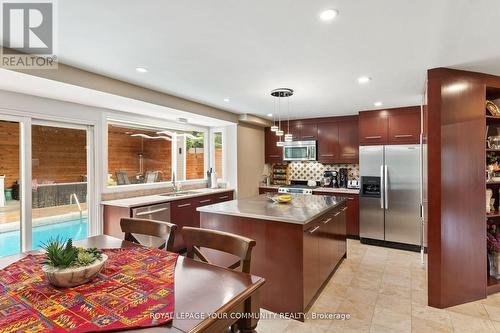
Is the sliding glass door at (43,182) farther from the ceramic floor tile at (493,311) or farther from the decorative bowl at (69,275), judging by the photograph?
the ceramic floor tile at (493,311)

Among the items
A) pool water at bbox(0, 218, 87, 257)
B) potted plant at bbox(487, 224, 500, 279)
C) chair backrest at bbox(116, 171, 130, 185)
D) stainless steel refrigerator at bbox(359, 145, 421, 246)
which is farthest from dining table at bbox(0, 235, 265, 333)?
stainless steel refrigerator at bbox(359, 145, 421, 246)

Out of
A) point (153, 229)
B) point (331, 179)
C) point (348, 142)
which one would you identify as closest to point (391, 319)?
point (153, 229)

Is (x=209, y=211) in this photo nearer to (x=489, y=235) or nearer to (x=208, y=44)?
(x=208, y=44)

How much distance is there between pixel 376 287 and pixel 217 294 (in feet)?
8.09

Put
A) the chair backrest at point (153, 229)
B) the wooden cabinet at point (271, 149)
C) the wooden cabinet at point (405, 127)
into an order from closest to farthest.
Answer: the chair backrest at point (153, 229) < the wooden cabinet at point (405, 127) < the wooden cabinet at point (271, 149)

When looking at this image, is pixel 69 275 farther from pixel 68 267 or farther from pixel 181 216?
pixel 181 216

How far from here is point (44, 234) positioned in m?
3.08

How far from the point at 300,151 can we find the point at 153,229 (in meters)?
4.07

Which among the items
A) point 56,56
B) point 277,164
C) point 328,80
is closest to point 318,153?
point 277,164

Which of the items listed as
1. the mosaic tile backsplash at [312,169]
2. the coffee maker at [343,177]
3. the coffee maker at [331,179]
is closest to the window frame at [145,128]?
the mosaic tile backsplash at [312,169]

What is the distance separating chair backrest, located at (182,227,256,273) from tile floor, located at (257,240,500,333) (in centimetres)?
106

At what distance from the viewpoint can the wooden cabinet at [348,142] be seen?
16.3 ft

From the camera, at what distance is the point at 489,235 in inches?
113

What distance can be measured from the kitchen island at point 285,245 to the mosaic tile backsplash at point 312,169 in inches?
106
